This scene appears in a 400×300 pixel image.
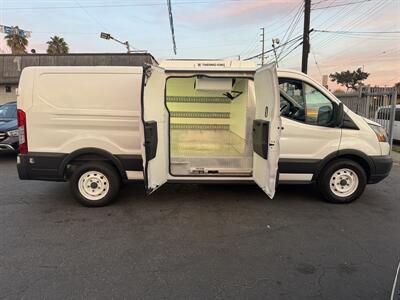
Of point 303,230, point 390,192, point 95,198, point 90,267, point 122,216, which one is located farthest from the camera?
point 390,192

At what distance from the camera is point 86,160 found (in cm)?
548

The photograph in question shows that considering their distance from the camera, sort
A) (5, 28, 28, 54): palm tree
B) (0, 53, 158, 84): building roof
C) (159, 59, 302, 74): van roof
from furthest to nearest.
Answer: (5, 28, 28, 54): palm tree → (0, 53, 158, 84): building roof → (159, 59, 302, 74): van roof

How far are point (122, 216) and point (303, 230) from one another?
2637mm

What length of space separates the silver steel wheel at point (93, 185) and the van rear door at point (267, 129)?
8.08ft

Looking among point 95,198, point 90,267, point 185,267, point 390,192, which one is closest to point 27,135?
point 95,198

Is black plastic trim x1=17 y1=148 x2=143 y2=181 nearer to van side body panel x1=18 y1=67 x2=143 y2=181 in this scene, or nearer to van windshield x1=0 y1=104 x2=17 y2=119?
van side body panel x1=18 y1=67 x2=143 y2=181

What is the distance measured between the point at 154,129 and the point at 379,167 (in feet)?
12.5

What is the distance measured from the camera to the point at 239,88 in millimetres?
6910

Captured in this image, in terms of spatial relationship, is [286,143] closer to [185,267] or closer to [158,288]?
[185,267]

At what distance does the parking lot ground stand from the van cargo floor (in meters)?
0.58

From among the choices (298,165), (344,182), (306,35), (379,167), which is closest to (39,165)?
(298,165)

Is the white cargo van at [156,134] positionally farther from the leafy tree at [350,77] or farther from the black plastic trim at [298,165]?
the leafy tree at [350,77]

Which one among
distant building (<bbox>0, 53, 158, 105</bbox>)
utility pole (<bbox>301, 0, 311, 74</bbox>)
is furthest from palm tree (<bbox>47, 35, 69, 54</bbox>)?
utility pole (<bbox>301, 0, 311, 74</bbox>)

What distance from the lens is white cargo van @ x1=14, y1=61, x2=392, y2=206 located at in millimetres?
5254
